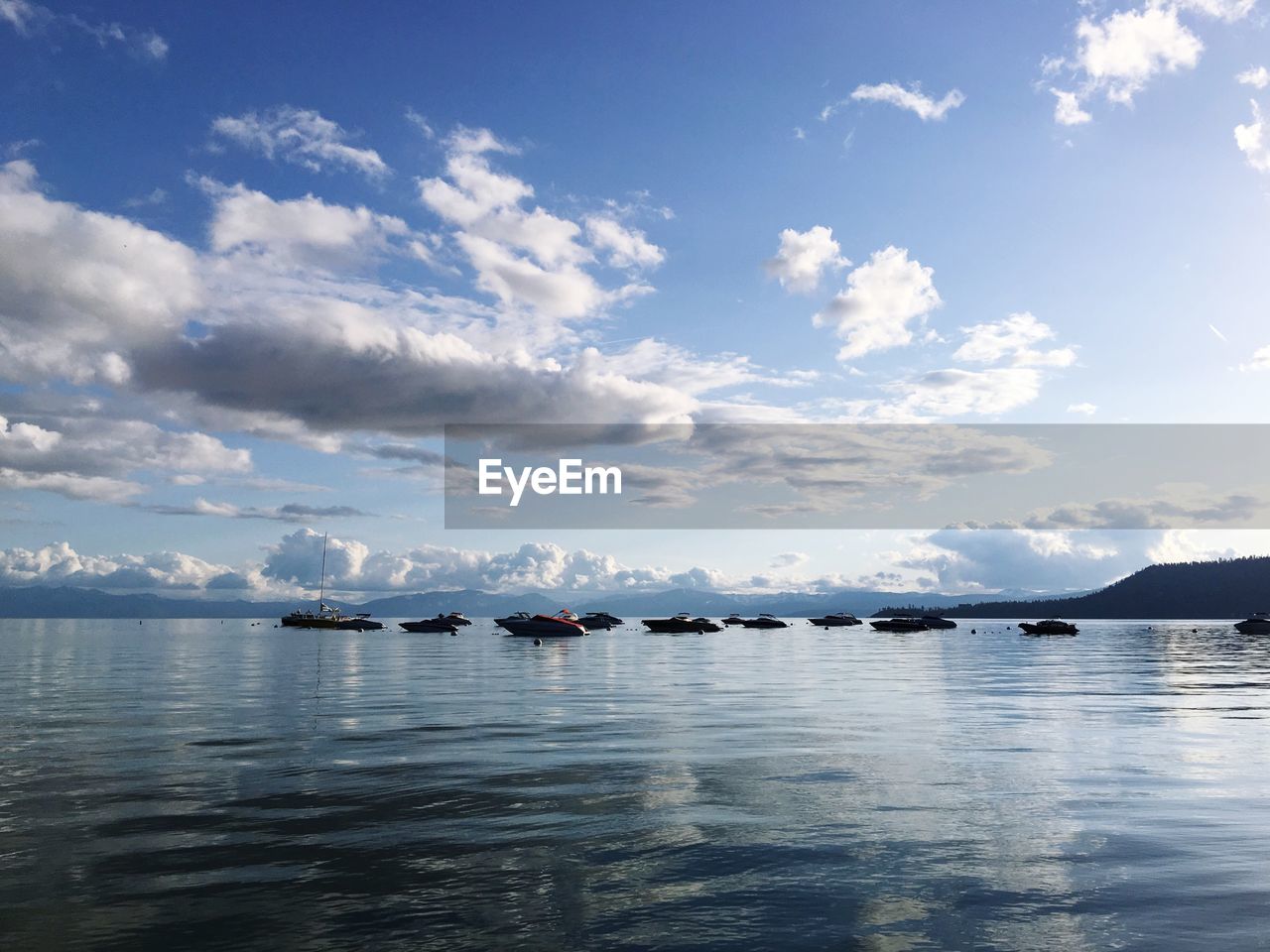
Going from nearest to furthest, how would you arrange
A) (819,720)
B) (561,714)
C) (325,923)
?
(325,923) < (819,720) < (561,714)

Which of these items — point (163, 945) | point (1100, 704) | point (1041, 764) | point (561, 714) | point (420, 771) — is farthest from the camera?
point (1100, 704)

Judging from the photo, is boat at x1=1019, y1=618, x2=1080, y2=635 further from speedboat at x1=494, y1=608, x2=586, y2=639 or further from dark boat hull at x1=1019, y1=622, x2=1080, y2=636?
speedboat at x1=494, y1=608, x2=586, y2=639

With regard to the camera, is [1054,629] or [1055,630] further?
[1054,629]

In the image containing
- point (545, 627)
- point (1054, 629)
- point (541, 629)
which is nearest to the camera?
point (545, 627)

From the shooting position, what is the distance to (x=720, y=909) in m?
13.2

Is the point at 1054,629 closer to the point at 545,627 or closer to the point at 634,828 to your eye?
the point at 545,627

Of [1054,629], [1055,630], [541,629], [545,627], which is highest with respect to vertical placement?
[545,627]

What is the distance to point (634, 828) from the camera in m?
18.5

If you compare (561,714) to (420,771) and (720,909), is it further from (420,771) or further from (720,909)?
(720,909)

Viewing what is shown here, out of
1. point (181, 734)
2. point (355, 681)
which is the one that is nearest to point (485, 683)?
point (355, 681)

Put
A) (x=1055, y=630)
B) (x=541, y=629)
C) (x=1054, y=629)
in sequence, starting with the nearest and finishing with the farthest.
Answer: (x=541, y=629), (x=1055, y=630), (x=1054, y=629)

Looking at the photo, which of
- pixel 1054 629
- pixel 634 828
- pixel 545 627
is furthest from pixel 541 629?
pixel 634 828

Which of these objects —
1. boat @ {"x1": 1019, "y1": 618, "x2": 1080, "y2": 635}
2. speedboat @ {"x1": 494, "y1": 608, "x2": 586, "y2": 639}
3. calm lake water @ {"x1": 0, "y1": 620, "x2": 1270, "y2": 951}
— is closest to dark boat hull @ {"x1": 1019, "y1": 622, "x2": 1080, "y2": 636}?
boat @ {"x1": 1019, "y1": 618, "x2": 1080, "y2": 635}

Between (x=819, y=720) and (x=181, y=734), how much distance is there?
2685 centimetres
